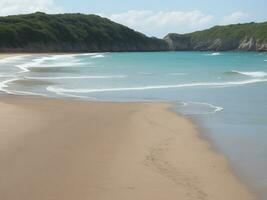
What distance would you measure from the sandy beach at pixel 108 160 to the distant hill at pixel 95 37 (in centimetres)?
8803

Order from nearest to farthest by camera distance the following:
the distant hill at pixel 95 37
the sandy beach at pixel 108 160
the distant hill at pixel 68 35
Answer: the sandy beach at pixel 108 160, the distant hill at pixel 68 35, the distant hill at pixel 95 37

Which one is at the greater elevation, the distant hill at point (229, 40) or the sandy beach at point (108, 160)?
the sandy beach at point (108, 160)

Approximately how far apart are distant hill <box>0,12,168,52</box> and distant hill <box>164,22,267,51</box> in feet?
25.2

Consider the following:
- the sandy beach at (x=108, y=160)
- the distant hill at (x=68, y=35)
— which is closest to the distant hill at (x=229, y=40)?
the distant hill at (x=68, y=35)

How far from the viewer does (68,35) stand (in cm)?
13300

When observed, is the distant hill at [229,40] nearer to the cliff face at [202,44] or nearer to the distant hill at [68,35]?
the cliff face at [202,44]

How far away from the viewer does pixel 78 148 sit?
10.5 meters

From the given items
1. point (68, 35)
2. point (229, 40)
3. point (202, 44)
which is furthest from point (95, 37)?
point (202, 44)

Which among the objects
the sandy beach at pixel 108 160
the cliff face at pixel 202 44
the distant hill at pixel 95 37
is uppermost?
the sandy beach at pixel 108 160

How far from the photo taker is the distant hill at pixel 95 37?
111250 millimetres

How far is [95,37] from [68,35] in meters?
16.0

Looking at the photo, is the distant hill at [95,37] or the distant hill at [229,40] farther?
the distant hill at [229,40]

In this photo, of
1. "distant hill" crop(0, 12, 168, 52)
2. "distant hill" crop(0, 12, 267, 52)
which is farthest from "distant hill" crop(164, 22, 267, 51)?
"distant hill" crop(0, 12, 168, 52)

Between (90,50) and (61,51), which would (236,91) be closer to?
(61,51)
